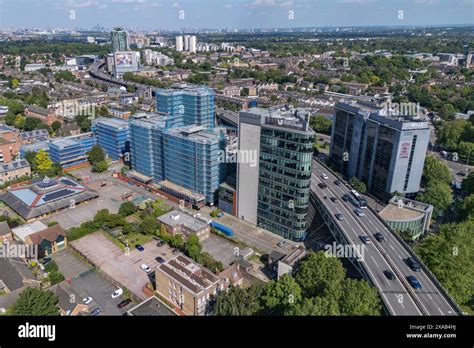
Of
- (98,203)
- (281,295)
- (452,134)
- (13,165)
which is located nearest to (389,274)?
(281,295)

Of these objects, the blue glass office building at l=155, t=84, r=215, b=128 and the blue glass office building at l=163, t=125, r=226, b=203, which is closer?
the blue glass office building at l=163, t=125, r=226, b=203

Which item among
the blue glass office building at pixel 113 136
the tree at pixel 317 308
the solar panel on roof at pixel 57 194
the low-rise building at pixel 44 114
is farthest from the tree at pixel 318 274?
the low-rise building at pixel 44 114

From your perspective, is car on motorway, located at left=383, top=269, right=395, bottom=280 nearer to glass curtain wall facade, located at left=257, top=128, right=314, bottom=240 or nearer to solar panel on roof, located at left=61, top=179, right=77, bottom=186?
glass curtain wall facade, located at left=257, top=128, right=314, bottom=240

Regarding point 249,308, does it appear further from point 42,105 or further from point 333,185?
point 42,105

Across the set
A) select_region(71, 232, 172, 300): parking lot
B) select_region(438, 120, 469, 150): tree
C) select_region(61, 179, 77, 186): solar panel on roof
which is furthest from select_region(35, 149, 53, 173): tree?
select_region(438, 120, 469, 150): tree

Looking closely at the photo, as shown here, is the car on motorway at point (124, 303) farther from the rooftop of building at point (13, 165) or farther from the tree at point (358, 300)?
the rooftop of building at point (13, 165)
